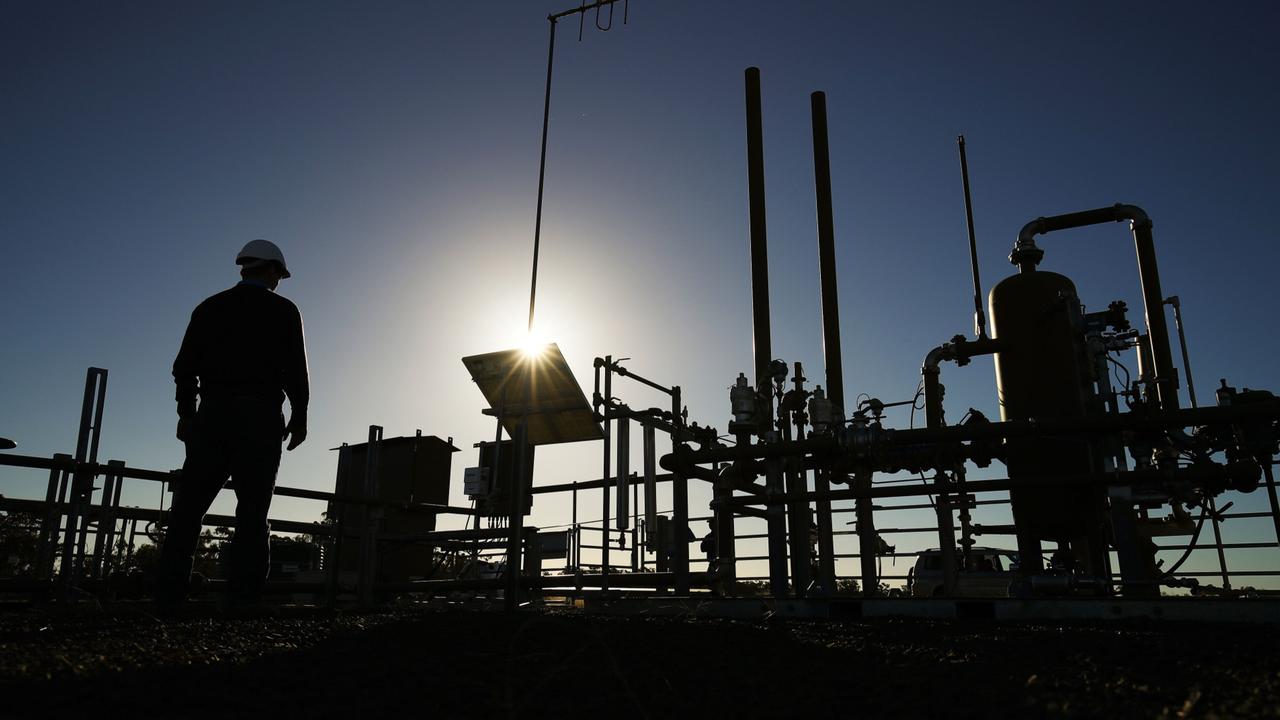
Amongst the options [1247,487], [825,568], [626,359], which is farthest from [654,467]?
[1247,487]

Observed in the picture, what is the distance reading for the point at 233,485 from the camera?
4.48 meters

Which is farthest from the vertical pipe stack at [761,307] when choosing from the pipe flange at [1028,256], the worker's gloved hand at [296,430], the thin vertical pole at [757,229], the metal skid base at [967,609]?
the worker's gloved hand at [296,430]

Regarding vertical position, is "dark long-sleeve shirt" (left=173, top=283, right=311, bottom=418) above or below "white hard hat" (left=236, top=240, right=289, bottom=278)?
below

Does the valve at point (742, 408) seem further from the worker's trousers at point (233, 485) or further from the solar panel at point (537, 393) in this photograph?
the worker's trousers at point (233, 485)

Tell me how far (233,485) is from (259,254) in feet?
4.53

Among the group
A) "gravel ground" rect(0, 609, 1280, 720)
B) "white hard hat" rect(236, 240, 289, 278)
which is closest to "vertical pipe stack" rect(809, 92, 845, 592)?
"gravel ground" rect(0, 609, 1280, 720)

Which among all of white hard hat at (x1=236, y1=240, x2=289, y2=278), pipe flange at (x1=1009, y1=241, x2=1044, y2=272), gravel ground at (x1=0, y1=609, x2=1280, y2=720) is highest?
pipe flange at (x1=1009, y1=241, x2=1044, y2=272)

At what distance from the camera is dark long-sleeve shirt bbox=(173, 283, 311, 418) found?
14.6 ft

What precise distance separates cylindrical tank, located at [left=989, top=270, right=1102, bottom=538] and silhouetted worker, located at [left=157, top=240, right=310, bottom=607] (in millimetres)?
6072

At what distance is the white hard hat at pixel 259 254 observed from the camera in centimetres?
475

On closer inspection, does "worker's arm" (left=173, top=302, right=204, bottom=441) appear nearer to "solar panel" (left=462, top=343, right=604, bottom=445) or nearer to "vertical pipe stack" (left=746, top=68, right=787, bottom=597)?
"solar panel" (left=462, top=343, right=604, bottom=445)

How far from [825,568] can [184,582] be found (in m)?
5.36

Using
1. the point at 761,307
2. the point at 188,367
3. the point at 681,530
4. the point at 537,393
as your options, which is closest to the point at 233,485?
the point at 188,367

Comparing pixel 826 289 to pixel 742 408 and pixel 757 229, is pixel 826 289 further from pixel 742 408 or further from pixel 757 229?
pixel 742 408
